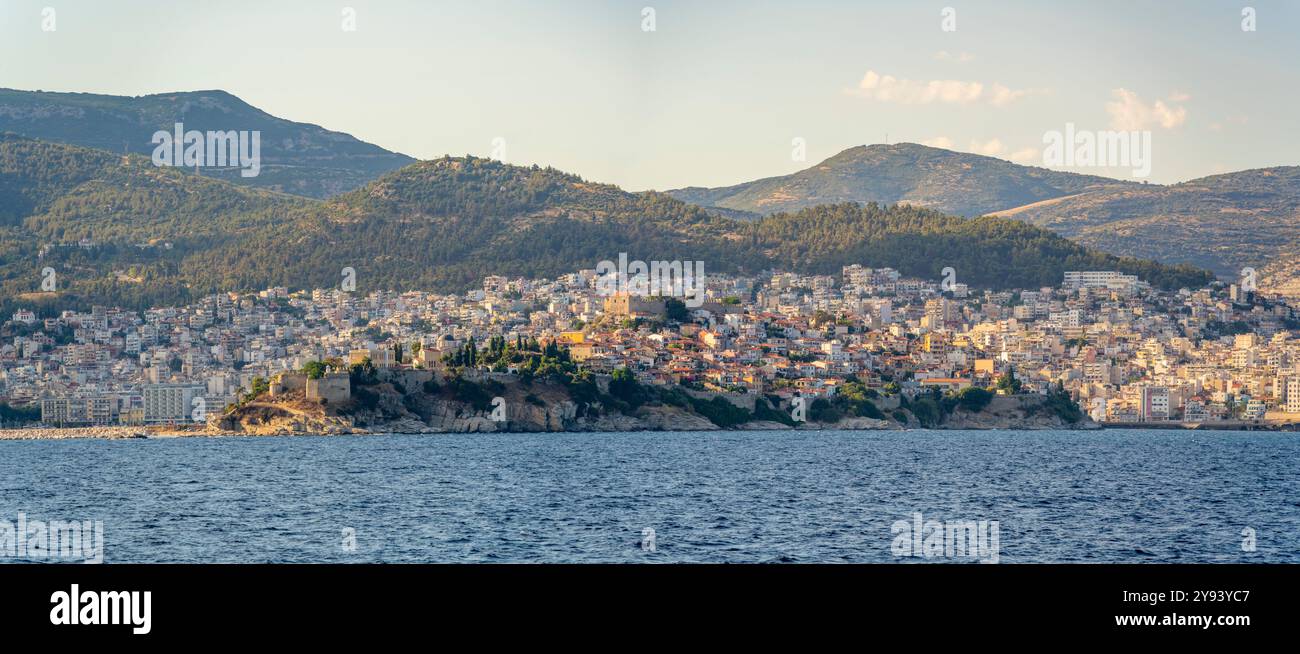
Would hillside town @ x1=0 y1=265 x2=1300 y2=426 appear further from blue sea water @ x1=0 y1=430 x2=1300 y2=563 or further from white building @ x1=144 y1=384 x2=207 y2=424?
blue sea water @ x1=0 y1=430 x2=1300 y2=563

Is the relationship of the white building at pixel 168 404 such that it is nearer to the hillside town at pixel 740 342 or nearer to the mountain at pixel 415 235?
the hillside town at pixel 740 342

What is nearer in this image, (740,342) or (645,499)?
(645,499)

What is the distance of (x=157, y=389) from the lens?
87.9 m

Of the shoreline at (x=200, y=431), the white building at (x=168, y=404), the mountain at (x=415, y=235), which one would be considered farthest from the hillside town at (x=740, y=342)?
the mountain at (x=415, y=235)

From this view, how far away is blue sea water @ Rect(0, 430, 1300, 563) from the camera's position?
25000mm

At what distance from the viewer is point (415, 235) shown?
488ft

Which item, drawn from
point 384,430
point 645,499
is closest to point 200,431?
point 384,430

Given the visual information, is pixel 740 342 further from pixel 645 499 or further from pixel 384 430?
pixel 645 499

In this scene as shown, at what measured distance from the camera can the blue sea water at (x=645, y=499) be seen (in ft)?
82.0

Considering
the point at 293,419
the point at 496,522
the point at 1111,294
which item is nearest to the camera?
the point at 496,522

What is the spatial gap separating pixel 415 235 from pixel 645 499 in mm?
117250

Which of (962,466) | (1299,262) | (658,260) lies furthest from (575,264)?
(962,466)
